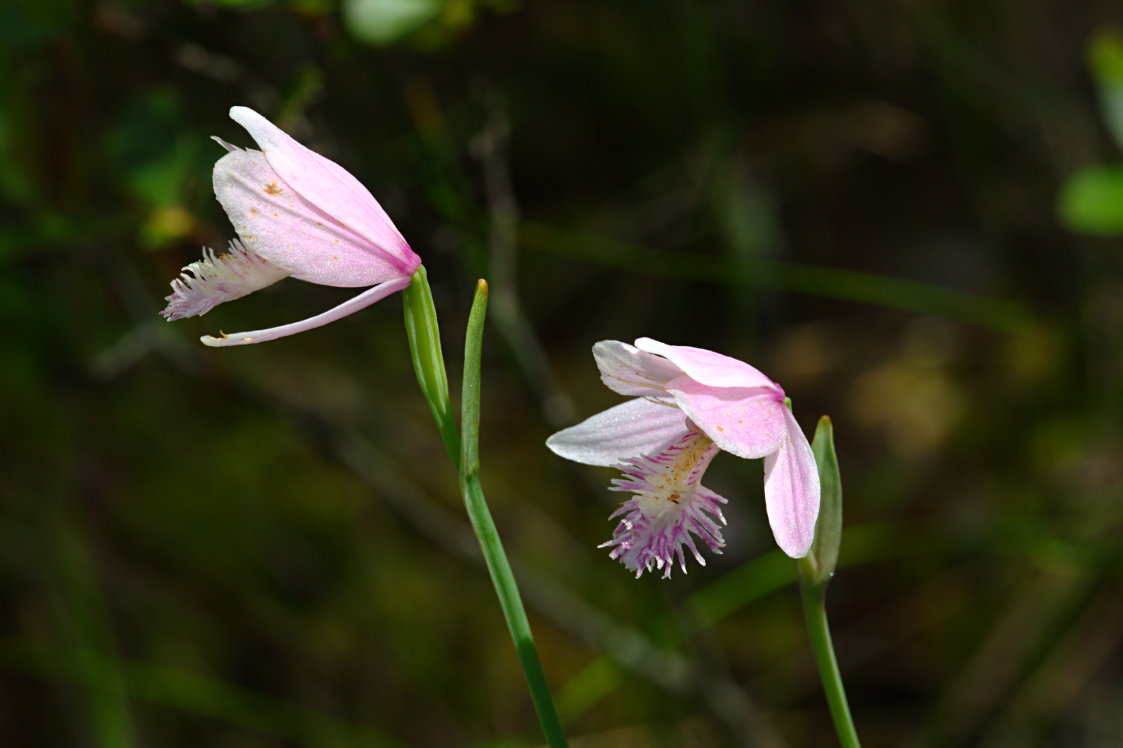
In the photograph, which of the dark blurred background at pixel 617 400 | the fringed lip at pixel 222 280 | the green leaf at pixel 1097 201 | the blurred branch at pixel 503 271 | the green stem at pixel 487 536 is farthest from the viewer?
the dark blurred background at pixel 617 400

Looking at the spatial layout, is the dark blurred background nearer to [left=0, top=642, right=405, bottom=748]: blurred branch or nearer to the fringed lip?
[left=0, top=642, right=405, bottom=748]: blurred branch

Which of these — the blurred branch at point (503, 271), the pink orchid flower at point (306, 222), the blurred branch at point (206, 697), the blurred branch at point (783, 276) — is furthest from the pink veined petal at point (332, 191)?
the blurred branch at point (206, 697)

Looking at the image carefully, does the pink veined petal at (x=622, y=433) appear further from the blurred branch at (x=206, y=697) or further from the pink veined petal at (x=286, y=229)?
the blurred branch at (x=206, y=697)

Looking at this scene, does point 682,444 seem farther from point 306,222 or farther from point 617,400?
point 617,400

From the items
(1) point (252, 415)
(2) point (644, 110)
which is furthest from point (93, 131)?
(2) point (644, 110)

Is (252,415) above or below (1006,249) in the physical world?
above

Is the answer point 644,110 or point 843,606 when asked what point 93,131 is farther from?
point 843,606

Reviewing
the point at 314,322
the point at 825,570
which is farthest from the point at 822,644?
the point at 314,322

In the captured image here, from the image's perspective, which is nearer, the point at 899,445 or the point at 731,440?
the point at 731,440
